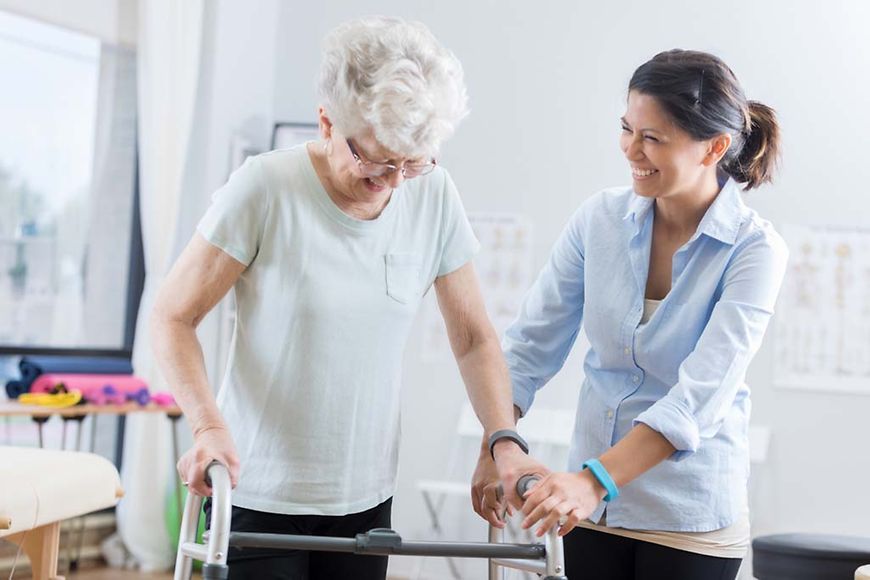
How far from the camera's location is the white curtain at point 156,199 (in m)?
4.83

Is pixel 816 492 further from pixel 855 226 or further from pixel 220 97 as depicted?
pixel 220 97

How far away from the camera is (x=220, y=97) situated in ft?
17.0

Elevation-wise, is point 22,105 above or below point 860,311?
above

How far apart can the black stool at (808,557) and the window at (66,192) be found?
2926 mm

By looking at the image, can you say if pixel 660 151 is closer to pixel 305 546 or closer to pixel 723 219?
pixel 723 219

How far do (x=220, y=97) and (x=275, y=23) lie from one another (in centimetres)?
56

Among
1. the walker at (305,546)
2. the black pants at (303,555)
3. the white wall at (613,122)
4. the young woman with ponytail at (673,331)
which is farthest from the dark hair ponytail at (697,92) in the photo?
the white wall at (613,122)

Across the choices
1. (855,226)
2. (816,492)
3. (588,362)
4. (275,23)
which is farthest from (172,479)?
(588,362)

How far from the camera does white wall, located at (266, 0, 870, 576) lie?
438 cm

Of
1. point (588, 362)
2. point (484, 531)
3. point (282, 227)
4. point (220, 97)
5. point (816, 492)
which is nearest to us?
point (282, 227)

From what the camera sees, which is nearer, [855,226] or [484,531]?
[855,226]

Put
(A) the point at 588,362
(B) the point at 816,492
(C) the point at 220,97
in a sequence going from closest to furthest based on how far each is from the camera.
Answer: (A) the point at 588,362, (B) the point at 816,492, (C) the point at 220,97

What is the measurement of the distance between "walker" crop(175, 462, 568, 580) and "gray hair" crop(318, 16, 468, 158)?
20.4 inches

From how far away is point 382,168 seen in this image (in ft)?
5.34
